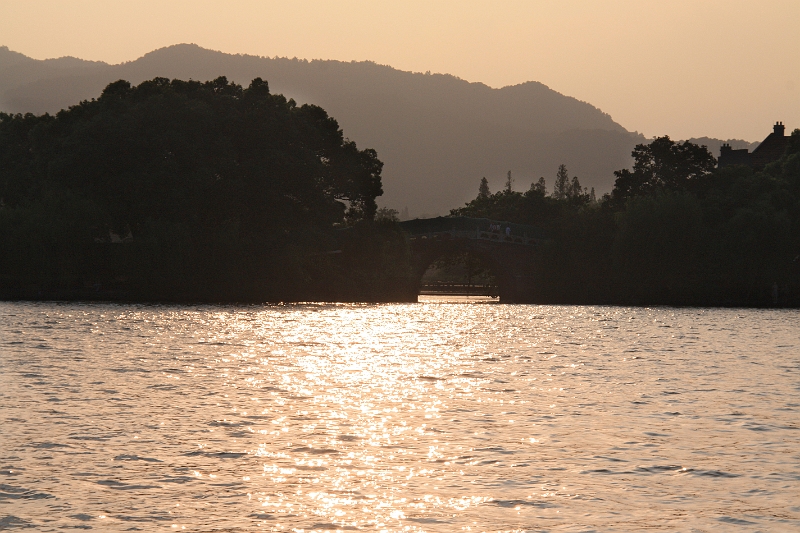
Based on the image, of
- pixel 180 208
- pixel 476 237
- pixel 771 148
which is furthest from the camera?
pixel 771 148

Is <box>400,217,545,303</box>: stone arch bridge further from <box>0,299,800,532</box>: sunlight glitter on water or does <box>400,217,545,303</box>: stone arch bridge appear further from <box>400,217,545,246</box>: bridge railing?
<box>0,299,800,532</box>: sunlight glitter on water

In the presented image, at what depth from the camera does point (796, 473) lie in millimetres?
14656

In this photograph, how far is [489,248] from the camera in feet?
335

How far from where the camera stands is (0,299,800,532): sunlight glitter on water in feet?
39.9

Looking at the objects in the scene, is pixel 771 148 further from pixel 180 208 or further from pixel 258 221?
pixel 180 208

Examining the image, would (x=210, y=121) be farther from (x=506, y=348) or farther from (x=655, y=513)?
(x=655, y=513)

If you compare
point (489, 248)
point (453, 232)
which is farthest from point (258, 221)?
point (489, 248)

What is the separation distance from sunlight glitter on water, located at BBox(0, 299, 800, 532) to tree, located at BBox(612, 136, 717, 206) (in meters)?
74.1

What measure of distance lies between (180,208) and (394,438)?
62.5 metres

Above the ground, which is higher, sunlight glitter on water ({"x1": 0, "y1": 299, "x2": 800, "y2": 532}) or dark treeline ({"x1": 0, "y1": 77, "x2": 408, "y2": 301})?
dark treeline ({"x1": 0, "y1": 77, "x2": 408, "y2": 301})

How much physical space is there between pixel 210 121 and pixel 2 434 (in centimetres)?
6350

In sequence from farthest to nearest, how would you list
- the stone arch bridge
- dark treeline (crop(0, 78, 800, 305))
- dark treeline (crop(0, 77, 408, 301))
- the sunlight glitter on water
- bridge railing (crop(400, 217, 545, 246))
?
bridge railing (crop(400, 217, 545, 246))
the stone arch bridge
dark treeline (crop(0, 78, 800, 305))
dark treeline (crop(0, 77, 408, 301))
the sunlight glitter on water

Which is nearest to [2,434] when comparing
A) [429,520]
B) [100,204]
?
[429,520]

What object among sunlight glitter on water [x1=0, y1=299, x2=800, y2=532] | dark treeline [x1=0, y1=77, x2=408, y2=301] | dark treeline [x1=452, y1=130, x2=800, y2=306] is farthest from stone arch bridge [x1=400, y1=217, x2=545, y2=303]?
sunlight glitter on water [x1=0, y1=299, x2=800, y2=532]
